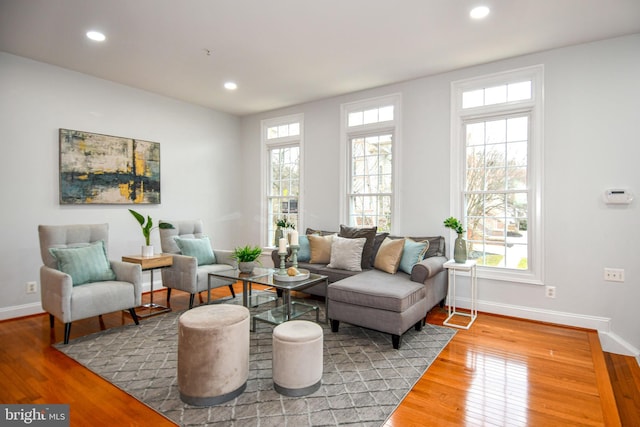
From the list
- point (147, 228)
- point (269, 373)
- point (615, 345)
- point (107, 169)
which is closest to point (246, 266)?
point (269, 373)

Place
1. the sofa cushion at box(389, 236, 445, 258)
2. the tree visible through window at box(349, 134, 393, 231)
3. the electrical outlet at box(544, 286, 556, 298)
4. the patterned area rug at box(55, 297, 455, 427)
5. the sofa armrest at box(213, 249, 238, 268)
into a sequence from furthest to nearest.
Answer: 1. the tree visible through window at box(349, 134, 393, 231)
2. the sofa armrest at box(213, 249, 238, 268)
3. the sofa cushion at box(389, 236, 445, 258)
4. the electrical outlet at box(544, 286, 556, 298)
5. the patterned area rug at box(55, 297, 455, 427)

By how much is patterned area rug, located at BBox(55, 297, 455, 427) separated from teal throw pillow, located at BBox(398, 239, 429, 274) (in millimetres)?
639

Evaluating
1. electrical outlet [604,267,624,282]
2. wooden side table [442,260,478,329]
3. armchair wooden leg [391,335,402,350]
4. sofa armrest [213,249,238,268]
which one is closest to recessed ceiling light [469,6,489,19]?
wooden side table [442,260,478,329]

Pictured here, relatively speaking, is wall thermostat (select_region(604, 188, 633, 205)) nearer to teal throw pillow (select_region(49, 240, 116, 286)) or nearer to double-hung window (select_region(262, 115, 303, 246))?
double-hung window (select_region(262, 115, 303, 246))

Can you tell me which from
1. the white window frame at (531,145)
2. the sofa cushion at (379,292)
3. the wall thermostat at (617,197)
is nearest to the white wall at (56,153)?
the sofa cushion at (379,292)

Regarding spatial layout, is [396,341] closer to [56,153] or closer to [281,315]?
[281,315]

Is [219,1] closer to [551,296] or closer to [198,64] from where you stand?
[198,64]

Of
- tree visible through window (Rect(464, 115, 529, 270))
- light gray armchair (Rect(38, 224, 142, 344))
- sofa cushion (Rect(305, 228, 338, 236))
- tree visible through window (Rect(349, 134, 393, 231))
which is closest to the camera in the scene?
light gray armchair (Rect(38, 224, 142, 344))

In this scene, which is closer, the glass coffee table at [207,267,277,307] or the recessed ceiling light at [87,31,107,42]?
the recessed ceiling light at [87,31,107,42]

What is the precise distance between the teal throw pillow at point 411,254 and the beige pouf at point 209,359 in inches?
81.1

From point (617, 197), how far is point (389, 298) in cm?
234

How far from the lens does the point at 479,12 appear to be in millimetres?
2791

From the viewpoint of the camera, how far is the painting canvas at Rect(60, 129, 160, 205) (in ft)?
13.3

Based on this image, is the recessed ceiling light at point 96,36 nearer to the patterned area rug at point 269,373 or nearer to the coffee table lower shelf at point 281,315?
the patterned area rug at point 269,373
